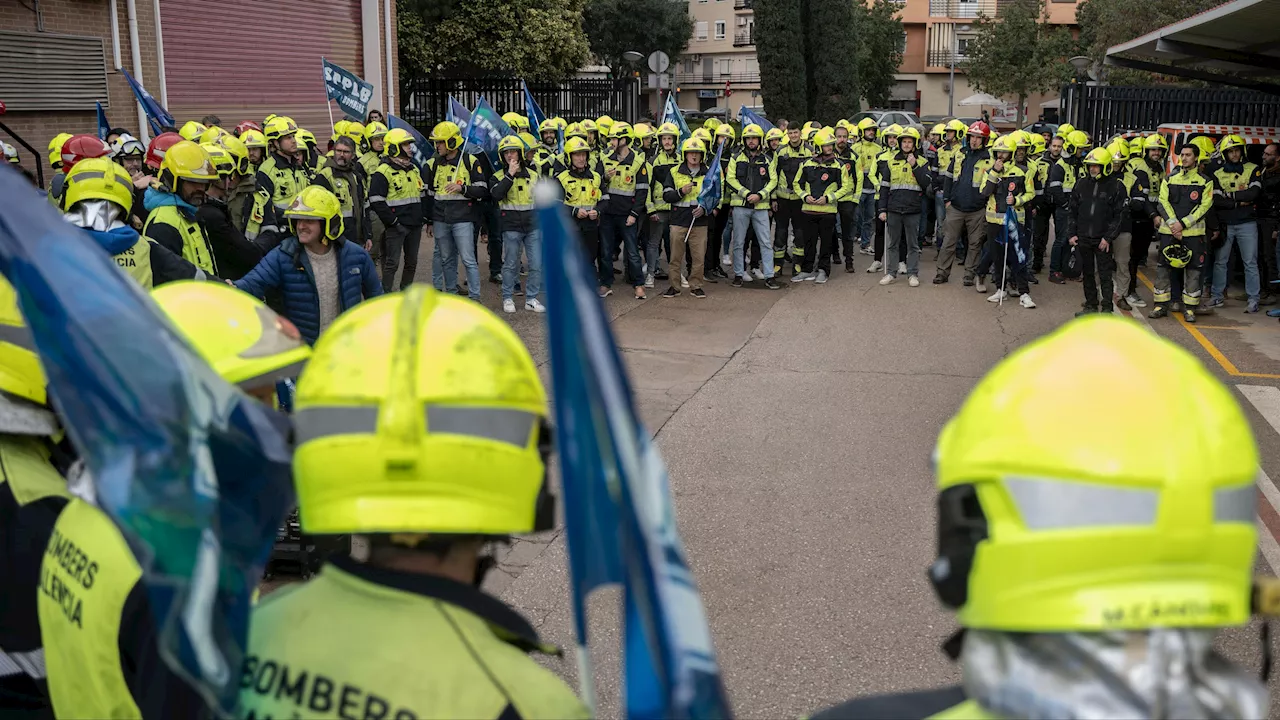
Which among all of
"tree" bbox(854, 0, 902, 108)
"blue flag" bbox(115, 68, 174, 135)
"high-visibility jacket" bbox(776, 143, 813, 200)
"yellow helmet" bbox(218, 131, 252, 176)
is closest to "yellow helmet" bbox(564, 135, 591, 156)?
"high-visibility jacket" bbox(776, 143, 813, 200)

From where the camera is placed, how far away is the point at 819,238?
1551 cm

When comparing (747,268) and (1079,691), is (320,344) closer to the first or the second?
(1079,691)

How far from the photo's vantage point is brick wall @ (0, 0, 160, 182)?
55.7 feet

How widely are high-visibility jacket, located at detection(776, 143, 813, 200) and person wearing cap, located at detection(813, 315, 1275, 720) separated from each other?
46.0 feet

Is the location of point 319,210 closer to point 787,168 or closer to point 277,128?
point 277,128

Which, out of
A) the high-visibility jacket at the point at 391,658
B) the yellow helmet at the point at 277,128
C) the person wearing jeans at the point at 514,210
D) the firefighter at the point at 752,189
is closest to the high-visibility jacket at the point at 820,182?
the firefighter at the point at 752,189

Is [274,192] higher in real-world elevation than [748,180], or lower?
higher

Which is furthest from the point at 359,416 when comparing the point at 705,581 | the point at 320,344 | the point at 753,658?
the point at 705,581

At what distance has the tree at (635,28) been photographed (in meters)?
53.6

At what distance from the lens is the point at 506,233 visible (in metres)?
13.1

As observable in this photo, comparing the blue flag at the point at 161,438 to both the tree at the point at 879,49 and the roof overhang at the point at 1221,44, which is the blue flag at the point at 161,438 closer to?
the roof overhang at the point at 1221,44

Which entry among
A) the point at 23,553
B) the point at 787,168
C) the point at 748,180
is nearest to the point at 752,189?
the point at 748,180

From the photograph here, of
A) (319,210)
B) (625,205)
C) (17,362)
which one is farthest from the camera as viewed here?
(625,205)

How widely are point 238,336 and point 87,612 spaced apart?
0.59 meters
